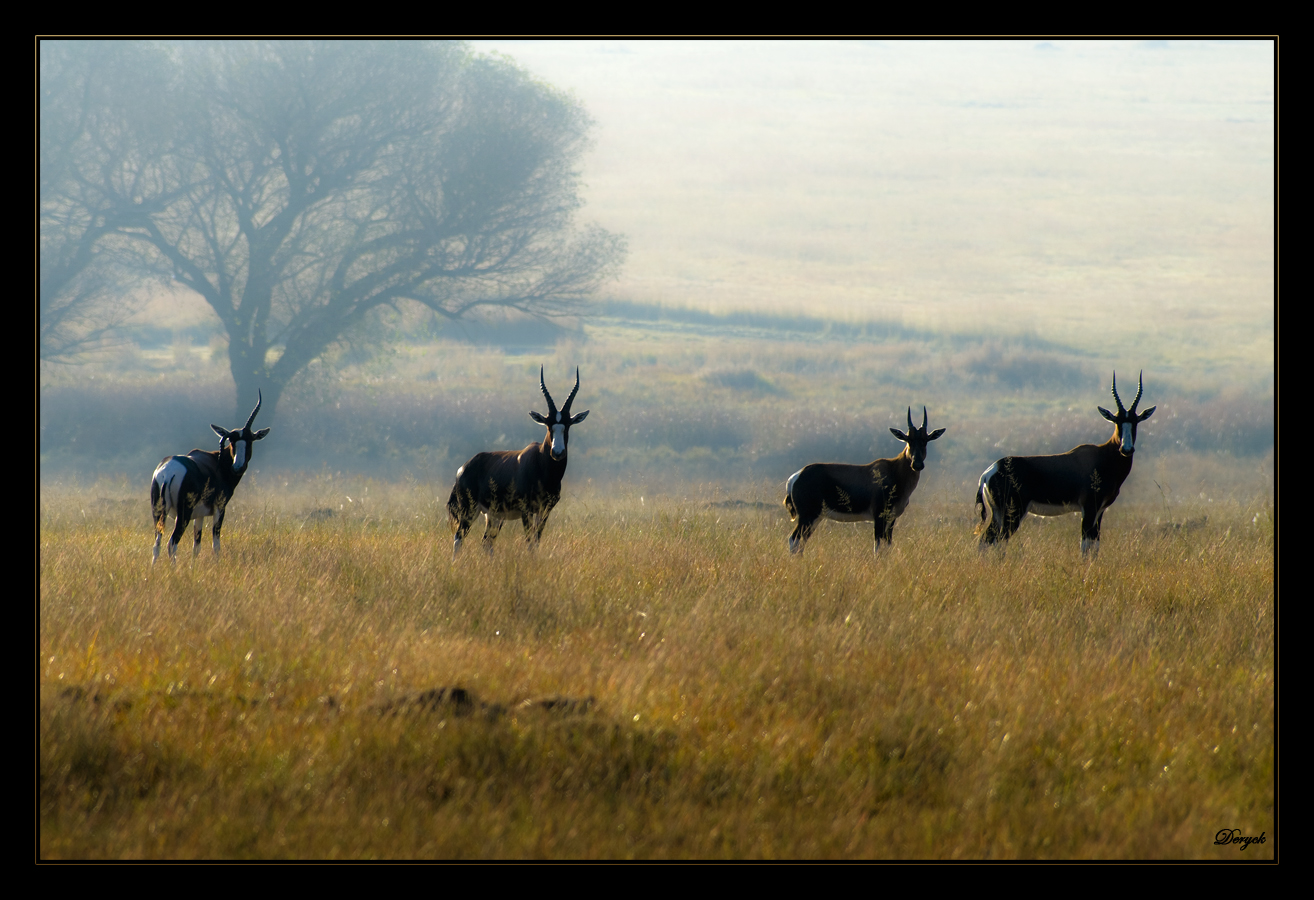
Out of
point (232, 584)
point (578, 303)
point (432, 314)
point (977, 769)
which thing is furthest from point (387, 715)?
point (432, 314)

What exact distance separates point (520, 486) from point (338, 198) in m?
24.4

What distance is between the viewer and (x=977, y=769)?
18.3 feet

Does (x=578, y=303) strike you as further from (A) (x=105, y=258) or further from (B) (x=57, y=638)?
(B) (x=57, y=638)

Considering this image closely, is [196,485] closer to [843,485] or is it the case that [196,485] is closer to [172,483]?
[172,483]

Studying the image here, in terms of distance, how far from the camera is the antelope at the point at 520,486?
1173 cm

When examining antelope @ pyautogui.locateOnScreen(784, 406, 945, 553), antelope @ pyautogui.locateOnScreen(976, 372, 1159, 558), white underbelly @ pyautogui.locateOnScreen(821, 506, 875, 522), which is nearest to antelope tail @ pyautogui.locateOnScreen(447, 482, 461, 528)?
antelope @ pyautogui.locateOnScreen(784, 406, 945, 553)

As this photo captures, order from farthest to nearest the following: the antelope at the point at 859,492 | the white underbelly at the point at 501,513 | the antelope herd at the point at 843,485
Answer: the antelope at the point at 859,492, the white underbelly at the point at 501,513, the antelope herd at the point at 843,485

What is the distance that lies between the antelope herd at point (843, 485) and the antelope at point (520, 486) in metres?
0.01

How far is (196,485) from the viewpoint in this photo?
11484mm

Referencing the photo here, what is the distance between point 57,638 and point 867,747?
19.2ft

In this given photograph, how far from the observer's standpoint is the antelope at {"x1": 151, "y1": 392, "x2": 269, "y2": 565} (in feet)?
37.4
